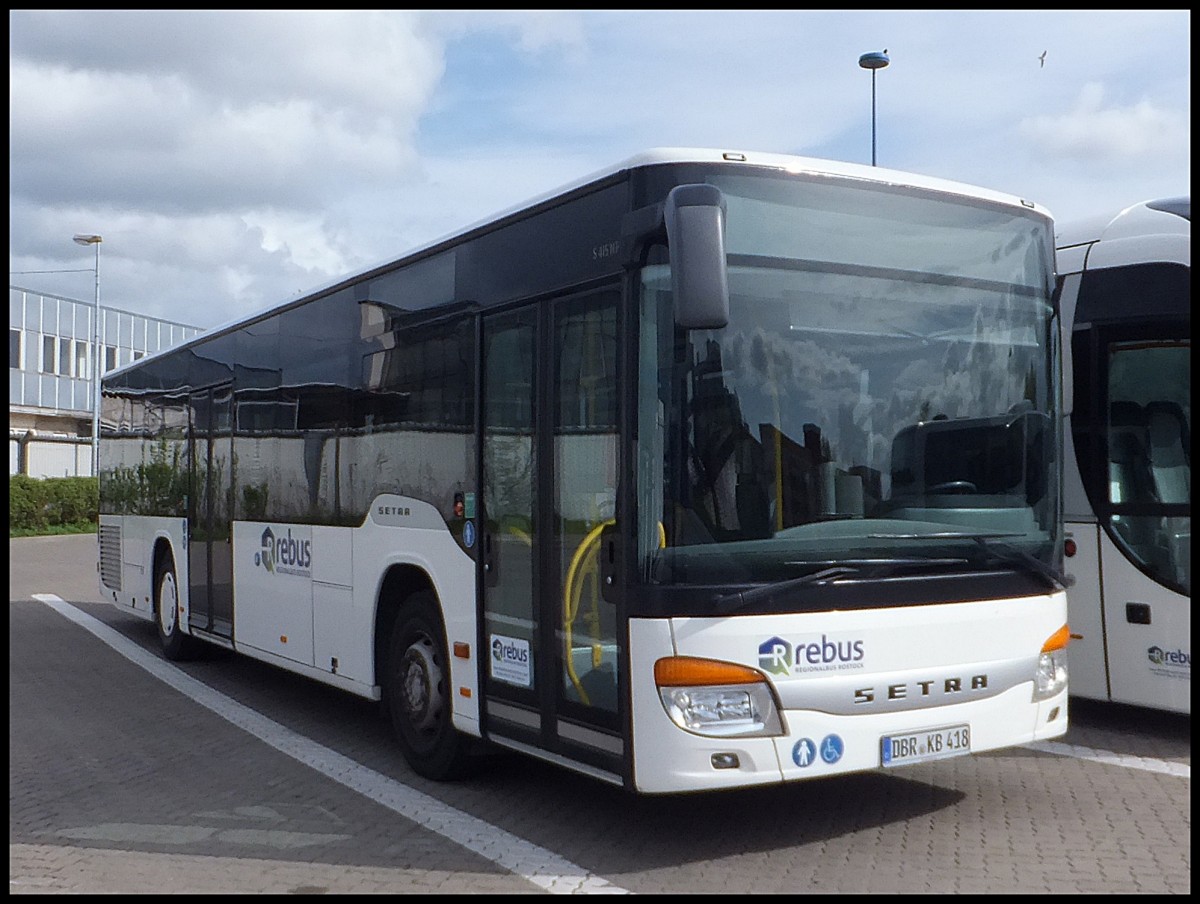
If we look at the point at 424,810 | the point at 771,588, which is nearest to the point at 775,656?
the point at 771,588

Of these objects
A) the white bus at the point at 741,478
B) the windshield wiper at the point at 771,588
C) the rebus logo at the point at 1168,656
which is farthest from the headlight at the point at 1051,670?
the rebus logo at the point at 1168,656

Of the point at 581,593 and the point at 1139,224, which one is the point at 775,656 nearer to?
A: the point at 581,593

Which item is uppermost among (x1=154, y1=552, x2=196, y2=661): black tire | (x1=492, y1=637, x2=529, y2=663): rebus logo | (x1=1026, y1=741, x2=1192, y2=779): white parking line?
(x1=492, y1=637, x2=529, y2=663): rebus logo

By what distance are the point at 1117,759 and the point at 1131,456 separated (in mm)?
1874

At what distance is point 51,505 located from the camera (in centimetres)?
4019

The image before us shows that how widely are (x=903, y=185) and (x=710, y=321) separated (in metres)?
1.53

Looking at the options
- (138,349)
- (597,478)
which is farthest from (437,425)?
(138,349)

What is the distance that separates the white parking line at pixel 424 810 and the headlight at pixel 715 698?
766 millimetres

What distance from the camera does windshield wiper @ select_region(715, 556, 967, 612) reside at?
5496mm

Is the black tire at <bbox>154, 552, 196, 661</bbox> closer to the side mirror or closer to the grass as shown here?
the side mirror

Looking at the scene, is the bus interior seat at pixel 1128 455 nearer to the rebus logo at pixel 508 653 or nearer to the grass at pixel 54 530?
the rebus logo at pixel 508 653

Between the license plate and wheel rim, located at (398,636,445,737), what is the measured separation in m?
2.72

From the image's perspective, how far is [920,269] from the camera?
607cm

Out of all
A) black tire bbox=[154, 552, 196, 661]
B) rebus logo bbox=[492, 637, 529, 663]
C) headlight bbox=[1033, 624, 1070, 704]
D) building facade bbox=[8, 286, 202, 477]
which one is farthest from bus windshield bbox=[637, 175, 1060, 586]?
building facade bbox=[8, 286, 202, 477]
